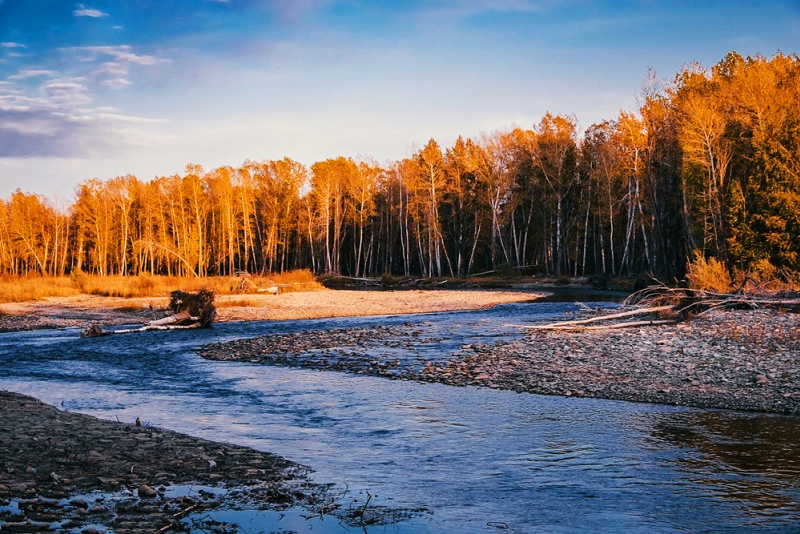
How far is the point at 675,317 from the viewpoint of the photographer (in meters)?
22.8

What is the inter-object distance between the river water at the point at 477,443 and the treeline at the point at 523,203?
22.7 metres

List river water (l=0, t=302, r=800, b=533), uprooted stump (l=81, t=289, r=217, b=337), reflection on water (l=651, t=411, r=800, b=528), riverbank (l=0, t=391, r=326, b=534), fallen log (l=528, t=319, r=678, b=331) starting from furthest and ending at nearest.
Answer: uprooted stump (l=81, t=289, r=217, b=337)
fallen log (l=528, t=319, r=678, b=331)
reflection on water (l=651, t=411, r=800, b=528)
river water (l=0, t=302, r=800, b=533)
riverbank (l=0, t=391, r=326, b=534)

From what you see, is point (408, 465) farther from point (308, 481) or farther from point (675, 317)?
point (675, 317)

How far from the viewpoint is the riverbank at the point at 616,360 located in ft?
43.6

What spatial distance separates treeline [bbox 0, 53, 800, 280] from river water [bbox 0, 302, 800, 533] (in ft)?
74.5

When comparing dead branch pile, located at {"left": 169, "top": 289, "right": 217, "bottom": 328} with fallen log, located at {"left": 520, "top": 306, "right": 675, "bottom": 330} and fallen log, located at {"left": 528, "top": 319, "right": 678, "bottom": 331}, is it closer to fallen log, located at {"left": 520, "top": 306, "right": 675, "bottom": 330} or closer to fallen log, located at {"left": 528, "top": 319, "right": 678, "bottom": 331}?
fallen log, located at {"left": 520, "top": 306, "right": 675, "bottom": 330}

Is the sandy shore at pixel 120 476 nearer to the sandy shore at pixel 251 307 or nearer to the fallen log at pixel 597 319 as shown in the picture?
the fallen log at pixel 597 319

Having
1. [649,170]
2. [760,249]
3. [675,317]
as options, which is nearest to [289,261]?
[649,170]

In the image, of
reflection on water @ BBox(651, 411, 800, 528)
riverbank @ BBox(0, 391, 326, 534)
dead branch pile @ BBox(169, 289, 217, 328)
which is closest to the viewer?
riverbank @ BBox(0, 391, 326, 534)

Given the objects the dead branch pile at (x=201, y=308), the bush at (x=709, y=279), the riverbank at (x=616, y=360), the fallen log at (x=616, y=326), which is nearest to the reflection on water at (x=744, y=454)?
the riverbank at (x=616, y=360)

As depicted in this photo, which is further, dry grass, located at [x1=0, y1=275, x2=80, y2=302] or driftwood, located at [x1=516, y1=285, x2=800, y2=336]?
dry grass, located at [x1=0, y1=275, x2=80, y2=302]

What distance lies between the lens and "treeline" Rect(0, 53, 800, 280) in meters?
38.3

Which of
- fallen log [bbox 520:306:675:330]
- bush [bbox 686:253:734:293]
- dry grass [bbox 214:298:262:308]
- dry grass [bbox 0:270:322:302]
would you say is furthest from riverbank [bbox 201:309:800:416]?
dry grass [bbox 0:270:322:302]

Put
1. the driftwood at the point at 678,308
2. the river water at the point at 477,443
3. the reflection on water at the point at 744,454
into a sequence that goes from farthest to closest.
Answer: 1. the driftwood at the point at 678,308
2. the reflection on water at the point at 744,454
3. the river water at the point at 477,443
